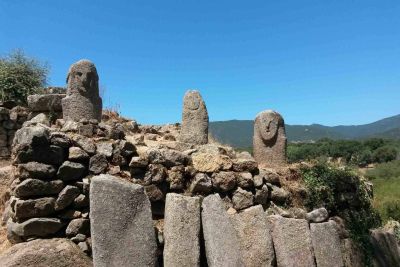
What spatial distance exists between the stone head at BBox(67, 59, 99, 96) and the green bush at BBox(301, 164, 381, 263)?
4.17 meters

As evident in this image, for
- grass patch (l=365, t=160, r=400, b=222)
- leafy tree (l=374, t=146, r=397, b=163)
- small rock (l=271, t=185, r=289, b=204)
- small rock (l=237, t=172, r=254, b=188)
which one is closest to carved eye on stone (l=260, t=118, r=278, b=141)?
small rock (l=271, t=185, r=289, b=204)

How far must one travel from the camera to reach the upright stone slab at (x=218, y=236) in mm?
5160

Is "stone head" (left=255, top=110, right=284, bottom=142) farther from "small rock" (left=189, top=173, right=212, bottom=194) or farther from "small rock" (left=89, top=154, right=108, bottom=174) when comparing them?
"small rock" (left=89, top=154, right=108, bottom=174)

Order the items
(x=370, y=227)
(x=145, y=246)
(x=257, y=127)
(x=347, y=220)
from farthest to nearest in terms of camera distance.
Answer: (x=257, y=127) → (x=370, y=227) → (x=347, y=220) → (x=145, y=246)

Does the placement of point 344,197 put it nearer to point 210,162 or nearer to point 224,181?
point 224,181

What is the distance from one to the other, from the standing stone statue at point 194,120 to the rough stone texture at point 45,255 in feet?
15.0

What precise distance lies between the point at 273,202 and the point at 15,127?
838cm

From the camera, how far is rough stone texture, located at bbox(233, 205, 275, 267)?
562 cm

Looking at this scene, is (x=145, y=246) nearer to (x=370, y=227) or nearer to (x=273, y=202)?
(x=273, y=202)

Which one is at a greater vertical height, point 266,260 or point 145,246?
point 145,246

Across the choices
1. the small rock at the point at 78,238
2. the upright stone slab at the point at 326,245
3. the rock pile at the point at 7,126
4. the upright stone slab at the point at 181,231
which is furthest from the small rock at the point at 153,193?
the rock pile at the point at 7,126

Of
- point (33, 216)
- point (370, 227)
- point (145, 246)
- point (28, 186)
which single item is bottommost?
point (370, 227)

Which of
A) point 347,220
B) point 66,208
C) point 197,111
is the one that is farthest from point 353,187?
point 66,208

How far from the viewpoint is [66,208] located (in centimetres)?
522
